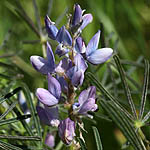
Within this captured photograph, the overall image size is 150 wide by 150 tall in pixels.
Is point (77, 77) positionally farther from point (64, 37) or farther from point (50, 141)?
point (50, 141)

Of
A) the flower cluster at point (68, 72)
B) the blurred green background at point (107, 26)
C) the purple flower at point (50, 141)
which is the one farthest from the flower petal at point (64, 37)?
the blurred green background at point (107, 26)

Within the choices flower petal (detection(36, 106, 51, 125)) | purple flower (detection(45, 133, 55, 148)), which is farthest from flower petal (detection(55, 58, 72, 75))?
purple flower (detection(45, 133, 55, 148))

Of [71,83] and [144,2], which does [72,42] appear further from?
[144,2]

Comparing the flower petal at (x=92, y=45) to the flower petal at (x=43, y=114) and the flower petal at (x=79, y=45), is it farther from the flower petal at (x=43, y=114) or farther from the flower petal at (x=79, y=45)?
the flower petal at (x=43, y=114)

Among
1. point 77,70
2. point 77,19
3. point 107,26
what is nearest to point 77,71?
point 77,70

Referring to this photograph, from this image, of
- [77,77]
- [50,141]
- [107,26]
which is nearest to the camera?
[77,77]

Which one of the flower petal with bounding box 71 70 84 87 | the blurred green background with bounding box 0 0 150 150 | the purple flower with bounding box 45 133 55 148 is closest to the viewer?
the flower petal with bounding box 71 70 84 87

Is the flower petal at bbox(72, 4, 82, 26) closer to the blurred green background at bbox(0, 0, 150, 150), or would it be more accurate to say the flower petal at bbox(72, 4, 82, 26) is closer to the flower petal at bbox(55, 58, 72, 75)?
the flower petal at bbox(55, 58, 72, 75)

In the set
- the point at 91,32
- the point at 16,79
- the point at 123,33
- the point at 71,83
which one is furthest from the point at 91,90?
the point at 123,33
